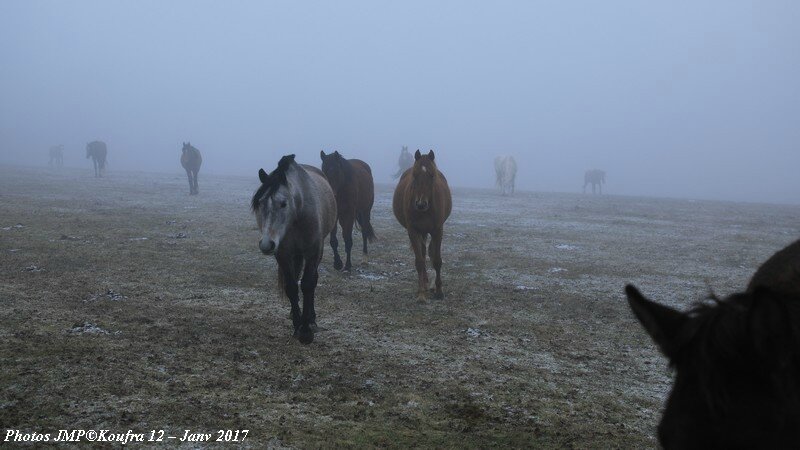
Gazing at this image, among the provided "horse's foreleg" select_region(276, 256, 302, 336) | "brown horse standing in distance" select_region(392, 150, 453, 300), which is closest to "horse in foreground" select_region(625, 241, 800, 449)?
"horse's foreleg" select_region(276, 256, 302, 336)

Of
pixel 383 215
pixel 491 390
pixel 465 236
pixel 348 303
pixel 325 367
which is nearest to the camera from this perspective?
pixel 491 390

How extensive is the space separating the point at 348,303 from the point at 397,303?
0.80 metres

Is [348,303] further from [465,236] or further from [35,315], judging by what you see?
[465,236]

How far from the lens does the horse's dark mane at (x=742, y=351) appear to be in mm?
1432

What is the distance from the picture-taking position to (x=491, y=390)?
5133 millimetres

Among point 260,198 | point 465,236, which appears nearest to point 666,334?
point 260,198

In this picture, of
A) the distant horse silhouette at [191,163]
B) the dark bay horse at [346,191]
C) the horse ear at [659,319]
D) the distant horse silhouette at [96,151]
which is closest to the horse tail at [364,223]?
the dark bay horse at [346,191]

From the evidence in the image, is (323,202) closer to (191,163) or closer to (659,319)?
(659,319)

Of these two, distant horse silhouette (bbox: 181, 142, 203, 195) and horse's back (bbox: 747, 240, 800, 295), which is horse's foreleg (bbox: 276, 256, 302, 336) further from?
distant horse silhouette (bbox: 181, 142, 203, 195)

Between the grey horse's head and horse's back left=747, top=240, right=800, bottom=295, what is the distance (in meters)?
4.59

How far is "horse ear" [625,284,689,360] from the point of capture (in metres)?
1.67

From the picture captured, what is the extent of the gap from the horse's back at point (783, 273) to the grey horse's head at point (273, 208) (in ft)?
15.1

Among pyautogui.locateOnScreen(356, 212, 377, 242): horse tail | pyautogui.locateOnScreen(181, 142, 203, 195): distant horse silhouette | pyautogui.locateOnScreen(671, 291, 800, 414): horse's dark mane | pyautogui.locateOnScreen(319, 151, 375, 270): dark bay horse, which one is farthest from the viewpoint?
pyautogui.locateOnScreen(181, 142, 203, 195): distant horse silhouette

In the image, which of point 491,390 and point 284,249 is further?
point 284,249
